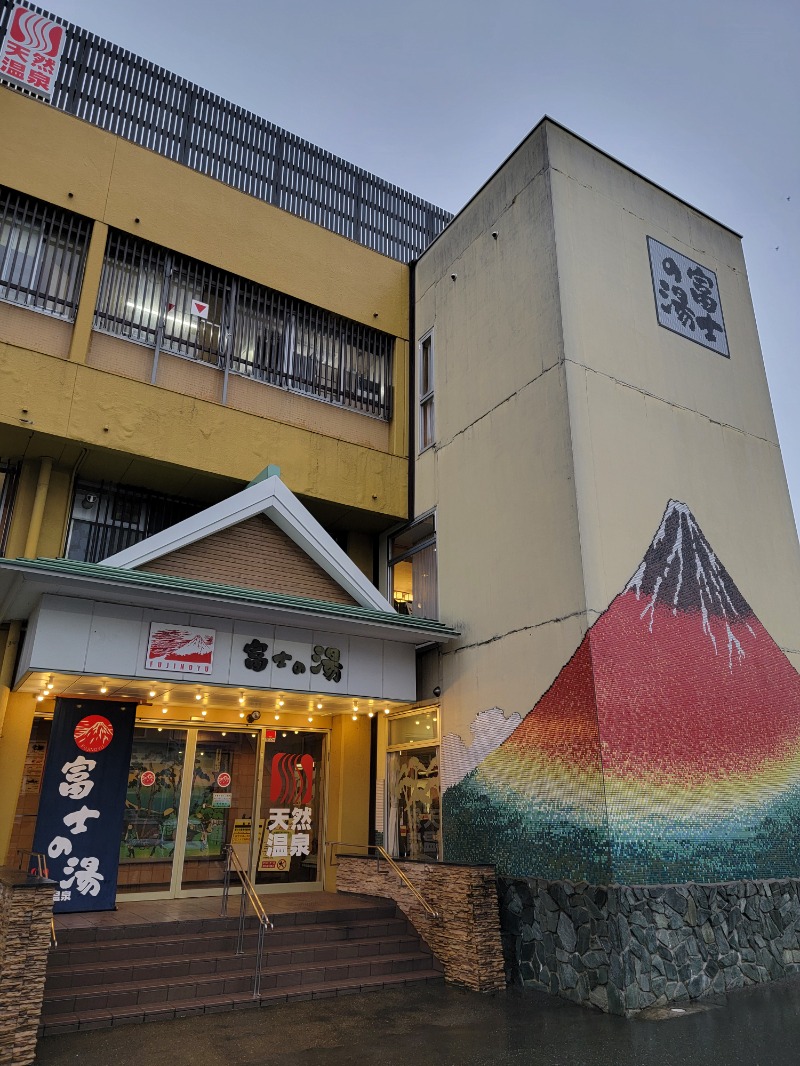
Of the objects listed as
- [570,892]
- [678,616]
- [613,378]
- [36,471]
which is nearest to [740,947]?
[570,892]

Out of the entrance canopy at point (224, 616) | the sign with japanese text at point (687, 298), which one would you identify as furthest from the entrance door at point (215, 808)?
the sign with japanese text at point (687, 298)

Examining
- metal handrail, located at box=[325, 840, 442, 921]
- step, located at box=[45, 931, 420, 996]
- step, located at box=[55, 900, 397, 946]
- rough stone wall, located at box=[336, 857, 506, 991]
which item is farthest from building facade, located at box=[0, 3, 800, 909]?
step, located at box=[45, 931, 420, 996]

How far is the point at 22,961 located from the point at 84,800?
11.5 ft

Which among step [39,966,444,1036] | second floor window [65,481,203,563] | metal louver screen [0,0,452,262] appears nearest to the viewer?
step [39,966,444,1036]

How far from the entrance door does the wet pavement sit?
12.3 feet

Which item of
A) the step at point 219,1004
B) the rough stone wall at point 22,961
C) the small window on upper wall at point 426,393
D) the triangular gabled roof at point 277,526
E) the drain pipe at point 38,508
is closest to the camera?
the rough stone wall at point 22,961

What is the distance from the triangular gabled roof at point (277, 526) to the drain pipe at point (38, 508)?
5.54 ft

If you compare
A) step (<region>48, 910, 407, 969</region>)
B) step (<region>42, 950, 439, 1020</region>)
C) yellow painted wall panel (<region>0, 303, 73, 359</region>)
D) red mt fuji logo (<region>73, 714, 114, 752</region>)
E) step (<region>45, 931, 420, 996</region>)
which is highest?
yellow painted wall panel (<region>0, 303, 73, 359</region>)

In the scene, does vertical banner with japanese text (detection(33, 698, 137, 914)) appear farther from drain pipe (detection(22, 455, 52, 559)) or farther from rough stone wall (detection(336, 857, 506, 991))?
rough stone wall (detection(336, 857, 506, 991))

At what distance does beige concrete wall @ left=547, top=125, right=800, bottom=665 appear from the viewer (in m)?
9.27

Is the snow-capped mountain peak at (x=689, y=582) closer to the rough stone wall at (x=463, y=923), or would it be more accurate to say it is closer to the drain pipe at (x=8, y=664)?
the rough stone wall at (x=463, y=923)

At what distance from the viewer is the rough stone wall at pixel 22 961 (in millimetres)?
5668

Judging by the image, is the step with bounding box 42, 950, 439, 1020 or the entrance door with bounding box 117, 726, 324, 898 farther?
the entrance door with bounding box 117, 726, 324, 898

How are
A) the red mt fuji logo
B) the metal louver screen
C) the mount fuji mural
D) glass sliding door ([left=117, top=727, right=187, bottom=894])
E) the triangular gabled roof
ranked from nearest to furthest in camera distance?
the mount fuji mural
the triangular gabled roof
the red mt fuji logo
glass sliding door ([left=117, top=727, right=187, bottom=894])
the metal louver screen
